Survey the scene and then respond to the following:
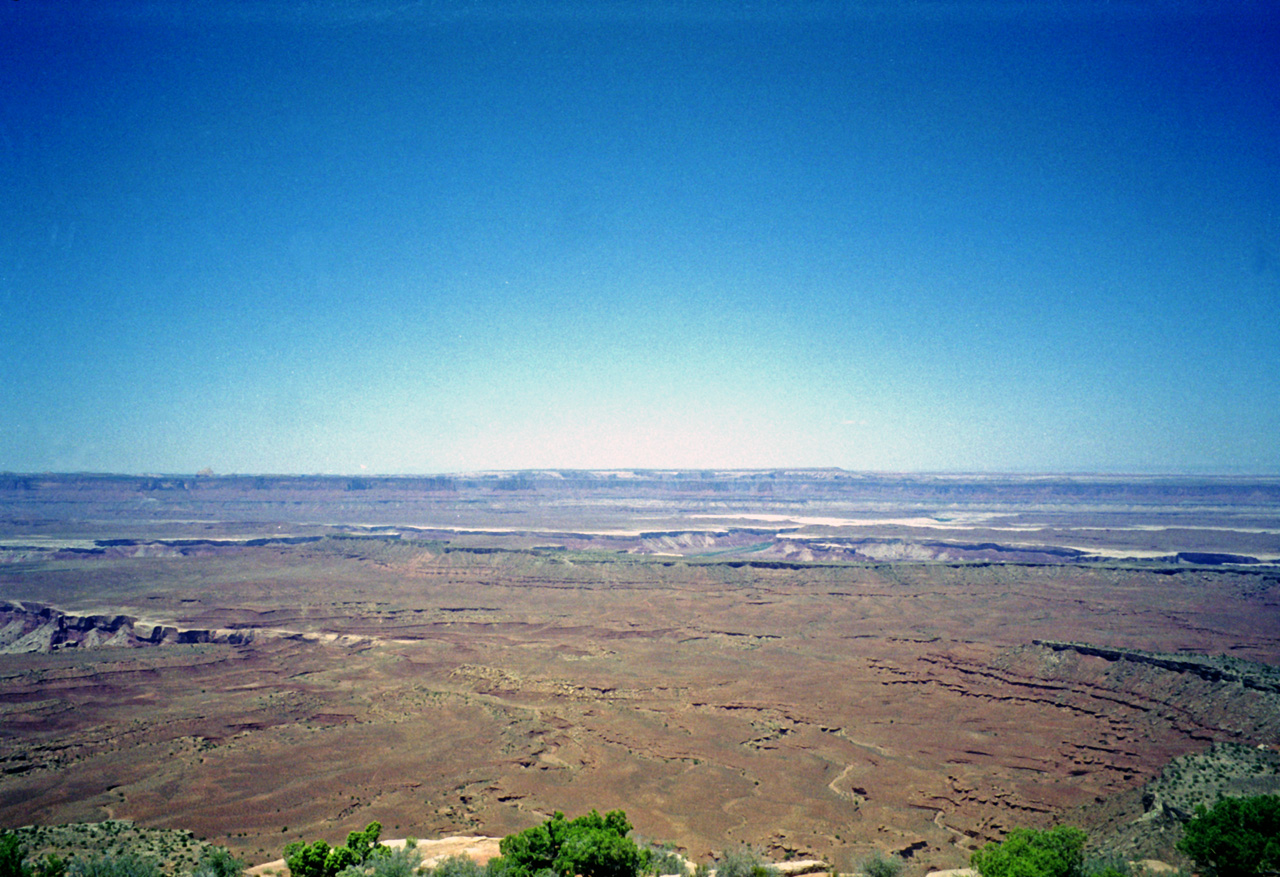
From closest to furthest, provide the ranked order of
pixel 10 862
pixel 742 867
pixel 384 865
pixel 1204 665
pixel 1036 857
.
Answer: pixel 10 862
pixel 384 865
pixel 1036 857
pixel 742 867
pixel 1204 665

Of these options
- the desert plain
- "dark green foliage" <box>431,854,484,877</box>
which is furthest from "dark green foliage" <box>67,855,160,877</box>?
"dark green foliage" <box>431,854,484,877</box>

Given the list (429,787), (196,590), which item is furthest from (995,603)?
(196,590)

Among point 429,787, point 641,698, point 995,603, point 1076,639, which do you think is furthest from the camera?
point 995,603

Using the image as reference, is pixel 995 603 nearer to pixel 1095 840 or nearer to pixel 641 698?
pixel 641 698

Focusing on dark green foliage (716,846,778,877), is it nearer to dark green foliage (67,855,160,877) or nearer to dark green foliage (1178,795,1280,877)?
dark green foliage (1178,795,1280,877)

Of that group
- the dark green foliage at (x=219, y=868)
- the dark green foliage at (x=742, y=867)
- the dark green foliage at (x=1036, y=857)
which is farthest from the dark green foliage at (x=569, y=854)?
the dark green foliage at (x=1036, y=857)

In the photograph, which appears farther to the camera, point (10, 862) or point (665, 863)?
point (665, 863)

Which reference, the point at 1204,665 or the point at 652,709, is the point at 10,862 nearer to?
the point at 652,709

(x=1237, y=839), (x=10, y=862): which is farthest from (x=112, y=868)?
(x=1237, y=839)
